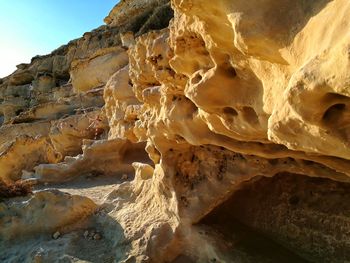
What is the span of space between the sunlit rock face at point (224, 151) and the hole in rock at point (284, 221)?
0.01 metres

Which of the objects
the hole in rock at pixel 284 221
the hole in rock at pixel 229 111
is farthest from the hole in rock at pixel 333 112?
the hole in rock at pixel 284 221

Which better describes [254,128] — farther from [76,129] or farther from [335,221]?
[76,129]

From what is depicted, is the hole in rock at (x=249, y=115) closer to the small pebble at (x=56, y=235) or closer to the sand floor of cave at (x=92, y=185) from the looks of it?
the small pebble at (x=56, y=235)

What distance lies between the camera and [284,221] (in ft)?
15.2

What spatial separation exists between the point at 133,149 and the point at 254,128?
551cm

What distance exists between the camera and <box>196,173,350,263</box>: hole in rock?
13.6 ft

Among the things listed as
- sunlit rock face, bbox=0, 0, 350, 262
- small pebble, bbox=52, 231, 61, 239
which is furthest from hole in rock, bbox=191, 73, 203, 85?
small pebble, bbox=52, 231, 61, 239

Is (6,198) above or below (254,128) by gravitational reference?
below

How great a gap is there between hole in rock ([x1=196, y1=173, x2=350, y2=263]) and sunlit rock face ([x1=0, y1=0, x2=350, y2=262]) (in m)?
0.01

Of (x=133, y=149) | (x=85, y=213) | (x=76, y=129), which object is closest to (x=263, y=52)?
(x=85, y=213)

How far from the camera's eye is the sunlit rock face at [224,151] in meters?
2.12

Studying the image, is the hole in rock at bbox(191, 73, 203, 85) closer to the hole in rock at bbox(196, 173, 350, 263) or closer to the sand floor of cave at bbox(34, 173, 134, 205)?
the hole in rock at bbox(196, 173, 350, 263)

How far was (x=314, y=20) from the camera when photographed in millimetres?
1956

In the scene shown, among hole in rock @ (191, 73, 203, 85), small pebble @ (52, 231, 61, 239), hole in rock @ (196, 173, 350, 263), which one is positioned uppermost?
hole in rock @ (191, 73, 203, 85)
